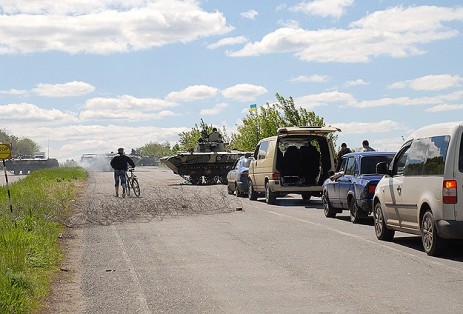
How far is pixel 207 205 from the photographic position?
24844mm

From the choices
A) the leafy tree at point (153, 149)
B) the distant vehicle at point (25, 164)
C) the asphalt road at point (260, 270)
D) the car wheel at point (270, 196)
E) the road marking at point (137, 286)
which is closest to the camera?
the road marking at point (137, 286)

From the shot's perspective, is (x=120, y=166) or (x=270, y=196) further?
(x=120, y=166)

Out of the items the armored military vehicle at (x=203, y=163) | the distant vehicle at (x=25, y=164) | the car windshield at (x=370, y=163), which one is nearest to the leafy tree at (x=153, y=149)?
the distant vehicle at (x=25, y=164)

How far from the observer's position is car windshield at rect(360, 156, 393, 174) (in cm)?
1884

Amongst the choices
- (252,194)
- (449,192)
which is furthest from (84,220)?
(449,192)

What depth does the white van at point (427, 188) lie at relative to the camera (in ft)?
39.8

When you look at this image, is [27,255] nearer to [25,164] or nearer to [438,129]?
[438,129]

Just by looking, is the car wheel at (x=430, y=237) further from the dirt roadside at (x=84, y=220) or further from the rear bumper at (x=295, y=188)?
the rear bumper at (x=295, y=188)

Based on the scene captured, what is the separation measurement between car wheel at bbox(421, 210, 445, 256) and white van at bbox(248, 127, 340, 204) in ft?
40.5

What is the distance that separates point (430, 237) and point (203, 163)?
3276cm

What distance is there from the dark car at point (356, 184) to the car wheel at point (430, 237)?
16.4 feet

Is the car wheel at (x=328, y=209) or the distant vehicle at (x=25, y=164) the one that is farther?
the distant vehicle at (x=25, y=164)

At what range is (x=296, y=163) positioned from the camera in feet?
86.7

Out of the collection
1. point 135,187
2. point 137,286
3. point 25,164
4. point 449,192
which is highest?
point 25,164
